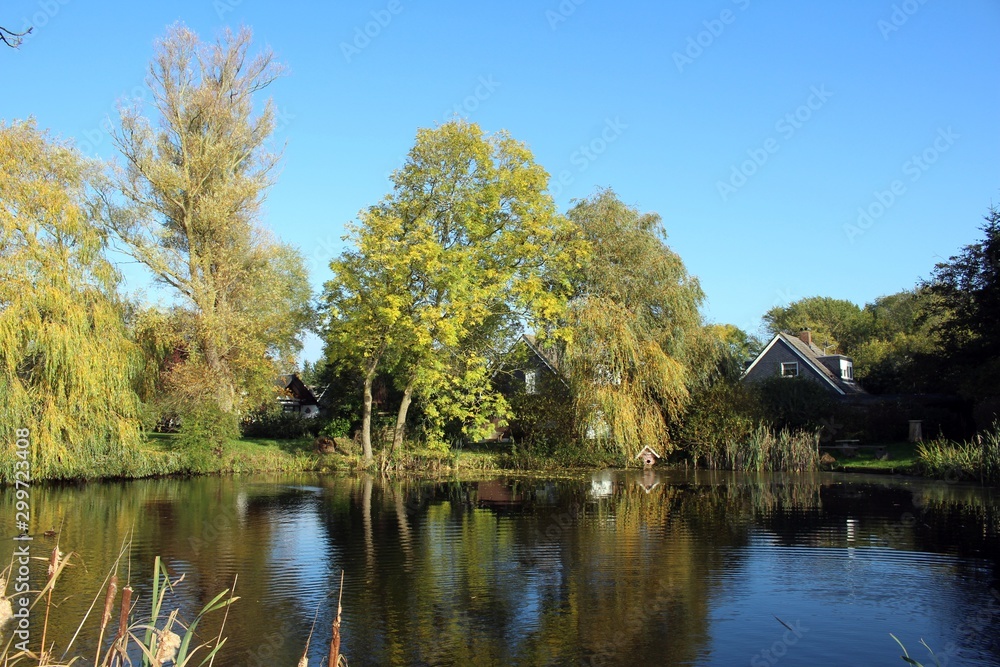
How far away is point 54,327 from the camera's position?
21828 mm

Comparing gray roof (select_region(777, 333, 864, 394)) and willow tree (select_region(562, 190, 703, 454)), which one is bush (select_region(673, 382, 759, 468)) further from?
gray roof (select_region(777, 333, 864, 394))

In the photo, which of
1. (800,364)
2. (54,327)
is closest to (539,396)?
(54,327)

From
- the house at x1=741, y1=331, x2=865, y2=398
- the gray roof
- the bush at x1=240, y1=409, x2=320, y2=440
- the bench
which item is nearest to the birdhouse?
the bench

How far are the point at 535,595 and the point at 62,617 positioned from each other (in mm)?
5721

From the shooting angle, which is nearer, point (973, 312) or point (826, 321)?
point (973, 312)

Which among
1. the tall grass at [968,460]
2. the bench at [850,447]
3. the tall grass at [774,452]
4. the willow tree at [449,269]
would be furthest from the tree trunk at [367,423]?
the tall grass at [968,460]

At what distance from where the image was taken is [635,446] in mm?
28828

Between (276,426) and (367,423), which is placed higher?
(367,423)

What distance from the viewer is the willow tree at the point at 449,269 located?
94.6 ft

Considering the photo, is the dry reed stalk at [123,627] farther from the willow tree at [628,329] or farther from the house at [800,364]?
the house at [800,364]

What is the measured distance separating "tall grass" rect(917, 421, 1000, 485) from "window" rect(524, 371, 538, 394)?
48.4 feet

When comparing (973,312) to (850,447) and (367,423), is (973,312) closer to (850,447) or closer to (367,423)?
(850,447)

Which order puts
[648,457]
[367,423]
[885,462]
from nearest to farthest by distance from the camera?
[885,462] → [367,423] → [648,457]

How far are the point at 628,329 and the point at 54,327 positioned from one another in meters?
18.4
